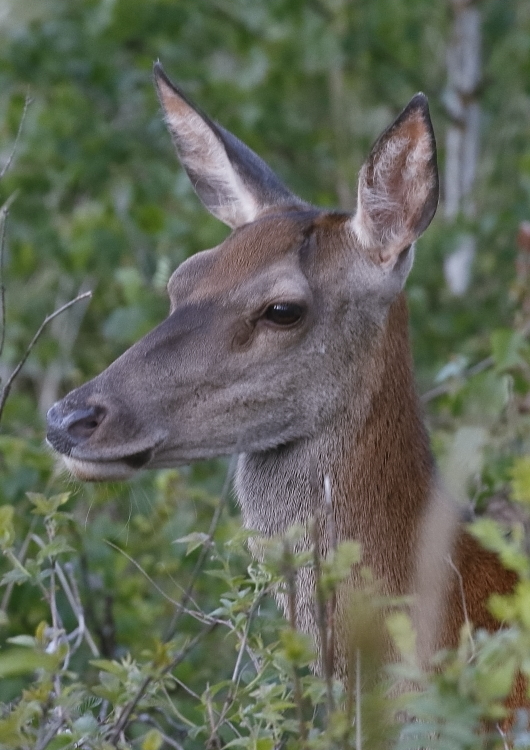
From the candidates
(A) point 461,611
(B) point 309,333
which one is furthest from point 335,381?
(A) point 461,611

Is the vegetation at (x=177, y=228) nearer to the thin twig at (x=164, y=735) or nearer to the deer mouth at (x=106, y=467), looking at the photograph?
the thin twig at (x=164, y=735)

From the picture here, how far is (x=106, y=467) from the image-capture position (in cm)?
339

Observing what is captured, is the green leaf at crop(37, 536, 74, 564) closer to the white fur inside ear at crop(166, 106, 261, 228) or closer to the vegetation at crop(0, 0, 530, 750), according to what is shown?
the vegetation at crop(0, 0, 530, 750)

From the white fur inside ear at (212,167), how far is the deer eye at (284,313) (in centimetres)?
78

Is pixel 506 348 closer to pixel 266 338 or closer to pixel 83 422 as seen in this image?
pixel 266 338

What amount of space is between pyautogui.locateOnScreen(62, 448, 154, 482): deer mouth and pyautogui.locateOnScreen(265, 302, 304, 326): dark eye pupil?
1.76 ft

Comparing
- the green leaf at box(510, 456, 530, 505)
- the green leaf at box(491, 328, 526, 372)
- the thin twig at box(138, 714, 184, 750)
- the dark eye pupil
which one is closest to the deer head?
the dark eye pupil

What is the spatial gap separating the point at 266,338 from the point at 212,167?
1085 mm

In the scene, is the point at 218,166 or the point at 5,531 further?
the point at 218,166

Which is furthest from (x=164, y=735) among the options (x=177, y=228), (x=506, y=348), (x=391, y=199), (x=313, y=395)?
(x=177, y=228)

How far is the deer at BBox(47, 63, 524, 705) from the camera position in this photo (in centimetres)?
345

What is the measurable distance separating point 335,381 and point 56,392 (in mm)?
4256

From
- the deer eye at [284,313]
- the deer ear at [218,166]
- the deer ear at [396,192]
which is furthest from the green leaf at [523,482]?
the deer ear at [218,166]

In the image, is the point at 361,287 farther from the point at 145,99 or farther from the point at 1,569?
the point at 145,99
